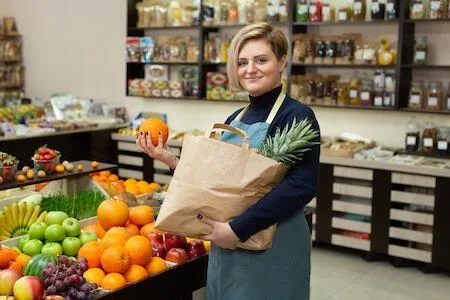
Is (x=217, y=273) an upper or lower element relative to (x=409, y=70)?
lower

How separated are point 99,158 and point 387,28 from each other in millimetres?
3100

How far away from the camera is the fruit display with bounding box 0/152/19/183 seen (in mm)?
2828

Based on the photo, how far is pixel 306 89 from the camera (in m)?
5.26

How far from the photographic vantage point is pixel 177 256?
242 cm

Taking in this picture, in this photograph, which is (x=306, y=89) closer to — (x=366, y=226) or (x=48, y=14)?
(x=366, y=226)

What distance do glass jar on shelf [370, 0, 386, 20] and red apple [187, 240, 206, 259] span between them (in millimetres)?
3036

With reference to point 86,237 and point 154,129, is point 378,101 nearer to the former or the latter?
point 154,129

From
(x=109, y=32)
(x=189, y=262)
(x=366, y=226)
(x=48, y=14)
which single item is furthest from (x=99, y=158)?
(x=189, y=262)

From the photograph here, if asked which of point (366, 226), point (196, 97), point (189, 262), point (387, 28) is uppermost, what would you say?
point (387, 28)

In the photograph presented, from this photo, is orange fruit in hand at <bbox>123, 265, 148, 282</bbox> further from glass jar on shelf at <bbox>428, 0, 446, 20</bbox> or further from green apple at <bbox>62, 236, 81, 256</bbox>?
glass jar on shelf at <bbox>428, 0, 446, 20</bbox>

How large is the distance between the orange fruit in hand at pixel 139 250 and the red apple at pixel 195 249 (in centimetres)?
23

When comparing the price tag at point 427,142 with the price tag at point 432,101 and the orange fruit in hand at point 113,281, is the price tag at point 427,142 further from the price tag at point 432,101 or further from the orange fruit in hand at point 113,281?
the orange fruit in hand at point 113,281

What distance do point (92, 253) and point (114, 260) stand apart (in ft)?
0.37

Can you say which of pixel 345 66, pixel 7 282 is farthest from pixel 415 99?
pixel 7 282
